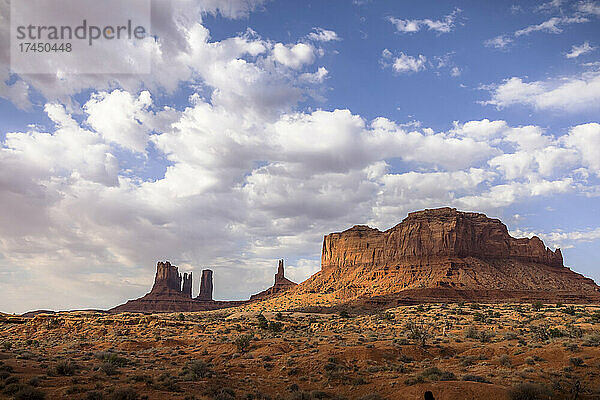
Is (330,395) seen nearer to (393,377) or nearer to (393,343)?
(393,377)

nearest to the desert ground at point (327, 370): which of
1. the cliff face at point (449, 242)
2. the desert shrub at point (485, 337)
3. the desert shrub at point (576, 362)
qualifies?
the desert shrub at point (576, 362)

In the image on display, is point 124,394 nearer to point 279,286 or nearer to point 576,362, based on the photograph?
point 576,362

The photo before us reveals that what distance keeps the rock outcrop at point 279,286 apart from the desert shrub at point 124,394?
5399 inches

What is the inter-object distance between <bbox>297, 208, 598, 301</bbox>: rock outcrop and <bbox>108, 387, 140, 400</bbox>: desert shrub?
7359cm

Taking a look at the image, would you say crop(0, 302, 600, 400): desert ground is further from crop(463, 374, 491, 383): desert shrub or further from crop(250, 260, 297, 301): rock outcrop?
crop(250, 260, 297, 301): rock outcrop

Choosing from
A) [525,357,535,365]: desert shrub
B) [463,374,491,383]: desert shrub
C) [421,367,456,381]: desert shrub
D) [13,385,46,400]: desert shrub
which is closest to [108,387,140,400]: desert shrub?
[13,385,46,400]: desert shrub

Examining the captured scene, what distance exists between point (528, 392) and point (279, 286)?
145209 millimetres

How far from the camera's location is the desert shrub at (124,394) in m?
13.1

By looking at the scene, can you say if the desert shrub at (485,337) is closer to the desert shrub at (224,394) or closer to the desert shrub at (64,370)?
the desert shrub at (224,394)

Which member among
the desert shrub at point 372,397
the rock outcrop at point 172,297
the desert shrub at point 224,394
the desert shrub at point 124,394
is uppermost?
the desert shrub at point 124,394

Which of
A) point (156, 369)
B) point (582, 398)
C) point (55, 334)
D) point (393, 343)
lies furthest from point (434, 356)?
point (55, 334)

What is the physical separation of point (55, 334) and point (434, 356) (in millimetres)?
42317

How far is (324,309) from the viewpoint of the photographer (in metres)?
75.4

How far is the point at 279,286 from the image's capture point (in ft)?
507
